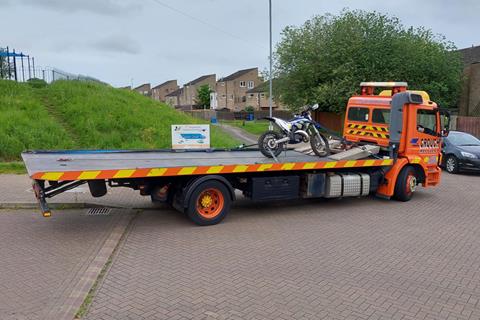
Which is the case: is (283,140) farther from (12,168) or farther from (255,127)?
(255,127)

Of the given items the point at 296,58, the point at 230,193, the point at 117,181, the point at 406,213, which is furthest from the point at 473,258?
the point at 296,58

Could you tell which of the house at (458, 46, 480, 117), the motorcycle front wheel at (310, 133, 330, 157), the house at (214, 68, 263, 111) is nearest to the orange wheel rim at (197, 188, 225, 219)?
the motorcycle front wheel at (310, 133, 330, 157)

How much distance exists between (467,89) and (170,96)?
92.2m

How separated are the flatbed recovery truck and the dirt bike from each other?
0.93 feet

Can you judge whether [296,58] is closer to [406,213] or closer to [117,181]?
[406,213]

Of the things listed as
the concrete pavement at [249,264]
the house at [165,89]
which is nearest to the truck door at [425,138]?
the concrete pavement at [249,264]

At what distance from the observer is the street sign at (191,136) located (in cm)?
1266

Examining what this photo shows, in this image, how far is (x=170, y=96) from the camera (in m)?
115

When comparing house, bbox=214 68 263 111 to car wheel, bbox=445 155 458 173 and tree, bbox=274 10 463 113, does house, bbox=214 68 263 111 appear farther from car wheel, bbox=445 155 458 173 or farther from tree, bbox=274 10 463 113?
car wheel, bbox=445 155 458 173

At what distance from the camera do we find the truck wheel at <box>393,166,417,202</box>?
31.8ft

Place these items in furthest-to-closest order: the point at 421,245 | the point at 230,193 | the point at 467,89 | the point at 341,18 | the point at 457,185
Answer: the point at 467,89
the point at 341,18
the point at 457,185
the point at 230,193
the point at 421,245

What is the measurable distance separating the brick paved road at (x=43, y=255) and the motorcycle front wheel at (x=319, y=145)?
4.41 meters

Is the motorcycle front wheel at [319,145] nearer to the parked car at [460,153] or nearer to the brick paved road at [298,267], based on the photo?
the brick paved road at [298,267]

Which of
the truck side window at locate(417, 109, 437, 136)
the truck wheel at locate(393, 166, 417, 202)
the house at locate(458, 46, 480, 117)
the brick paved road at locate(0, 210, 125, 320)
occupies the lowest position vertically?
the brick paved road at locate(0, 210, 125, 320)
